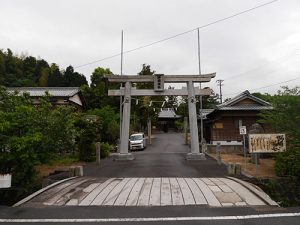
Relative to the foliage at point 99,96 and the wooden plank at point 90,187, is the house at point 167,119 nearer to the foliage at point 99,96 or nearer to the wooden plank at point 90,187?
the foliage at point 99,96

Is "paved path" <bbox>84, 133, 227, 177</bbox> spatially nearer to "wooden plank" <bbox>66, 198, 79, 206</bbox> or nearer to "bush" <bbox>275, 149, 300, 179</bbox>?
"bush" <bbox>275, 149, 300, 179</bbox>

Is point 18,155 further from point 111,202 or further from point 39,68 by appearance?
point 39,68

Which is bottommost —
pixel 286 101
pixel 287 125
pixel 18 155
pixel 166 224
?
pixel 166 224

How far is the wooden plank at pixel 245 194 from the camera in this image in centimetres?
921

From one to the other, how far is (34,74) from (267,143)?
54861mm

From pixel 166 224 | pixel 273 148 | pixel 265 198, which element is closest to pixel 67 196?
pixel 166 224

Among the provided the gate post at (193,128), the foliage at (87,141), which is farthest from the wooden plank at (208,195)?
the foliage at (87,141)

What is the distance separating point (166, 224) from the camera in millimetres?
7348

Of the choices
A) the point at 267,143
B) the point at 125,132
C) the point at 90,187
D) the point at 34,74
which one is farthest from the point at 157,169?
the point at 34,74

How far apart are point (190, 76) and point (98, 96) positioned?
30303 millimetres

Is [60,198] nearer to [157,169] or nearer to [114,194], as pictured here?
[114,194]

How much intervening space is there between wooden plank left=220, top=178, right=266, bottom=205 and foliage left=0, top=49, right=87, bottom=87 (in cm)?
4480

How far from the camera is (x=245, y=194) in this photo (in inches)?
391

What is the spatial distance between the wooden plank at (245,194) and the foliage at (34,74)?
147 feet
